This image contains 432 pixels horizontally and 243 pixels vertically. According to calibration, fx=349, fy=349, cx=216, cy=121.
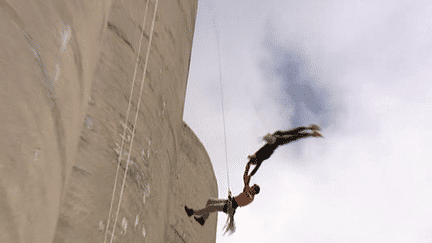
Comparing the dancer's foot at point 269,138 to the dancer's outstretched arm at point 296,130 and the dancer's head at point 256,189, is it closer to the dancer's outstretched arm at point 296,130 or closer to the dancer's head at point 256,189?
the dancer's outstretched arm at point 296,130

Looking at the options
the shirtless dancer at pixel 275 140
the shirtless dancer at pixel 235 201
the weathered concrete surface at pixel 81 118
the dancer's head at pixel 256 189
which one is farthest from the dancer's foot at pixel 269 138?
the weathered concrete surface at pixel 81 118

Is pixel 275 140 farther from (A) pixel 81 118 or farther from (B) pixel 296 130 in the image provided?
(A) pixel 81 118

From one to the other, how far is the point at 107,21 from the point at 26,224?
2.09m

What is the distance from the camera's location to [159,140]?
4.50 metres

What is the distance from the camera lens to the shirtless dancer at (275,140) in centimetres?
468

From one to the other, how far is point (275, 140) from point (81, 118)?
2.68 m

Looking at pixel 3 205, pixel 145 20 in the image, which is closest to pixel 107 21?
pixel 145 20

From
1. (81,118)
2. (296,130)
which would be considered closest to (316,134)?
(296,130)

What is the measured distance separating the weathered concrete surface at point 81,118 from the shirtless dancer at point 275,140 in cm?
124

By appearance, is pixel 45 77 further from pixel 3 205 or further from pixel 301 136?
pixel 301 136

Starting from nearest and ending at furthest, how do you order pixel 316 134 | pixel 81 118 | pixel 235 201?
1. pixel 81 118
2. pixel 316 134
3. pixel 235 201

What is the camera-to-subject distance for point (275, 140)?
4793mm

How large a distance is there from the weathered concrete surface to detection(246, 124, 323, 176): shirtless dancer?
124cm

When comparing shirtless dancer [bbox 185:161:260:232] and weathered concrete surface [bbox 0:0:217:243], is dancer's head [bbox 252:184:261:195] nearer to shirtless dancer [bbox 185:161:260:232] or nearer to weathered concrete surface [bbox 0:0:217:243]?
shirtless dancer [bbox 185:161:260:232]
